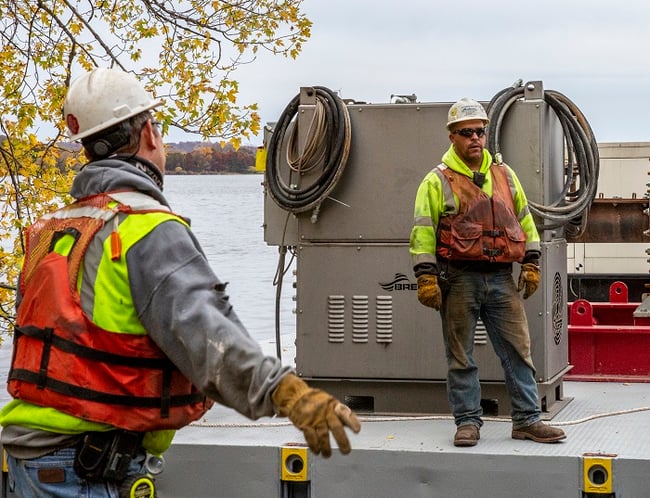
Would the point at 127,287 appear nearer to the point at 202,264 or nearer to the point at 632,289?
the point at 202,264

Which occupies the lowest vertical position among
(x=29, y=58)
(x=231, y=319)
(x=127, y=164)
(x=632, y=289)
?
(x=632, y=289)

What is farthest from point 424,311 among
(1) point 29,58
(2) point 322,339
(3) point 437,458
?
(1) point 29,58

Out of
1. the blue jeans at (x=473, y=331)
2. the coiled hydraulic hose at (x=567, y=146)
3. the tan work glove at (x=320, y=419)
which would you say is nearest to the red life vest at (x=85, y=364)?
the tan work glove at (x=320, y=419)

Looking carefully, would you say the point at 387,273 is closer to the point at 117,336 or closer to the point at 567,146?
the point at 567,146

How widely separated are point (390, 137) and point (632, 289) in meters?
9.70

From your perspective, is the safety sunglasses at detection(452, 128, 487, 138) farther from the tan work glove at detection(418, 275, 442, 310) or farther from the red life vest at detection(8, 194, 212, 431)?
the red life vest at detection(8, 194, 212, 431)

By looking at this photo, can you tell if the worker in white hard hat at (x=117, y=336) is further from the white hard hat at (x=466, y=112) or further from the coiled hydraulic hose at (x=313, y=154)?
the coiled hydraulic hose at (x=313, y=154)

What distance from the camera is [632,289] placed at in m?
16.5

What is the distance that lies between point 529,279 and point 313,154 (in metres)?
1.57

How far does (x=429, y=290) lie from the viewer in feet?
21.4

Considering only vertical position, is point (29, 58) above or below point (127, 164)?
above

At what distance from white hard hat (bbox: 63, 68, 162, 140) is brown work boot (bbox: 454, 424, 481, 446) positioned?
3095 millimetres

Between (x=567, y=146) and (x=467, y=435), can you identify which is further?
(x=567, y=146)

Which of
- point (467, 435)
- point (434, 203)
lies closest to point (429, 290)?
point (434, 203)
